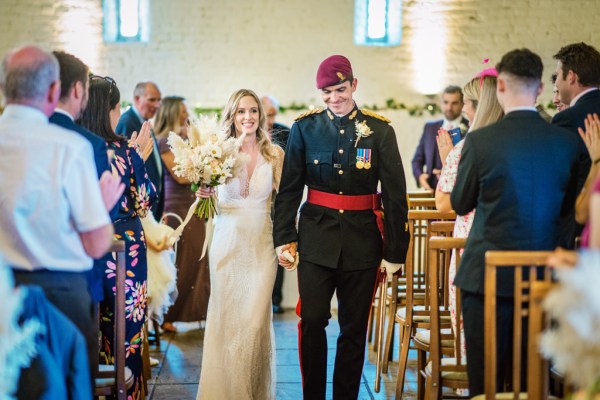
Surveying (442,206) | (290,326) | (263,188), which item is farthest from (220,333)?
(290,326)

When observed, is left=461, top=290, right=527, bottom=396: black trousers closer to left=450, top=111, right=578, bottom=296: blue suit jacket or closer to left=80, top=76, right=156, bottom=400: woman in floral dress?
left=450, top=111, right=578, bottom=296: blue suit jacket

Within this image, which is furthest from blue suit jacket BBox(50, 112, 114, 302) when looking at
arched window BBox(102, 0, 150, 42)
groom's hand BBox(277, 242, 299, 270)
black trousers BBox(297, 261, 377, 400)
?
arched window BBox(102, 0, 150, 42)

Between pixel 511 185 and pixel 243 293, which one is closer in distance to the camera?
pixel 511 185

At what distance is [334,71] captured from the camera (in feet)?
12.8

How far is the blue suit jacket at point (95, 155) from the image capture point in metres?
3.12

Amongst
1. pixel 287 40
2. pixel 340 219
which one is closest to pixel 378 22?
pixel 287 40

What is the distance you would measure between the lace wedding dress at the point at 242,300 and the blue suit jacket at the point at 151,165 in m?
1.66

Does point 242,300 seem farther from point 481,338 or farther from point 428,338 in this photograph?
point 481,338

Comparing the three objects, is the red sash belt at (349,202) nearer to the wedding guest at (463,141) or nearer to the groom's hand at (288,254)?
the groom's hand at (288,254)

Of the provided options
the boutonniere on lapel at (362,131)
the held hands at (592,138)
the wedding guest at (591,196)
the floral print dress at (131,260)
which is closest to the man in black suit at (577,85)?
the wedding guest at (591,196)

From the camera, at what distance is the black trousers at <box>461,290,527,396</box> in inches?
118

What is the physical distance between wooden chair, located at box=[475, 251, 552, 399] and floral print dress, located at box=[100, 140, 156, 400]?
6.26 ft

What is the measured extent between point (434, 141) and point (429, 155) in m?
0.16

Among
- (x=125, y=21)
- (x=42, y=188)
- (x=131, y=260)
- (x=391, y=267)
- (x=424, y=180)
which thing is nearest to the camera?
(x=42, y=188)
